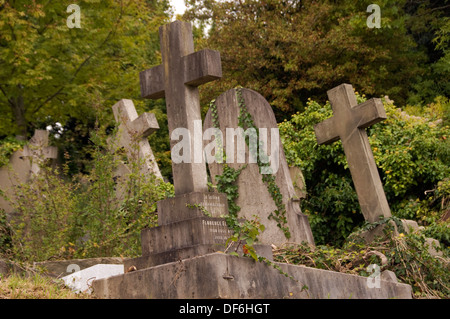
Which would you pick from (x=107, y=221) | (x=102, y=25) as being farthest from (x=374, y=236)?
(x=102, y=25)

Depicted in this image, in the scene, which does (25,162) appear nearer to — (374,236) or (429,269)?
(374,236)

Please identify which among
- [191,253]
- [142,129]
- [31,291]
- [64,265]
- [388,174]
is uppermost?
[142,129]

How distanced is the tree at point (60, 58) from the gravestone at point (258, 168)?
674 centimetres

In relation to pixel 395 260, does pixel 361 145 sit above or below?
above

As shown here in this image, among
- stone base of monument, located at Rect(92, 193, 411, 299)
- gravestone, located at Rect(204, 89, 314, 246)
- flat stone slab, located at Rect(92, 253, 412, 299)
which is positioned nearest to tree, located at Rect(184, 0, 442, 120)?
gravestone, located at Rect(204, 89, 314, 246)

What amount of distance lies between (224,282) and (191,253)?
2.60 ft

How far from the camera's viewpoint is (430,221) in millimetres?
9469

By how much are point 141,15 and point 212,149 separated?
9268mm

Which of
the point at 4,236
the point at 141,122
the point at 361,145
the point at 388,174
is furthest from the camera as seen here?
the point at 141,122

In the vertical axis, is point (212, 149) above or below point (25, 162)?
below

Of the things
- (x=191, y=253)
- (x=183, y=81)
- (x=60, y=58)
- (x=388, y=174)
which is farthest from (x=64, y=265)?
(x=60, y=58)

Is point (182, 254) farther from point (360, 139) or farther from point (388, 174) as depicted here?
point (388, 174)

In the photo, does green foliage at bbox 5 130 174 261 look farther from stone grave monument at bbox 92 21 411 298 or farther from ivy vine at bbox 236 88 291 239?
stone grave monument at bbox 92 21 411 298

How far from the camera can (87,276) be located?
6.28 m
